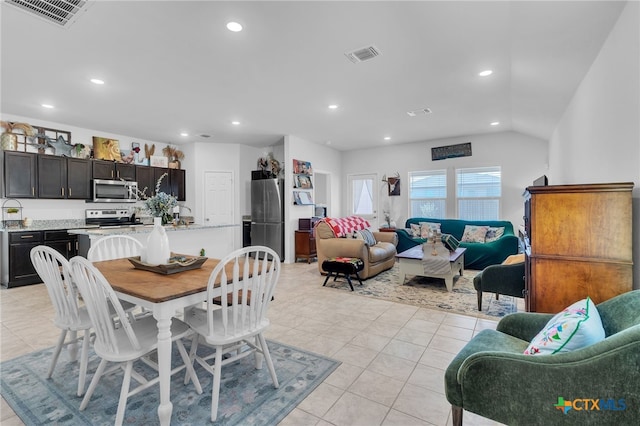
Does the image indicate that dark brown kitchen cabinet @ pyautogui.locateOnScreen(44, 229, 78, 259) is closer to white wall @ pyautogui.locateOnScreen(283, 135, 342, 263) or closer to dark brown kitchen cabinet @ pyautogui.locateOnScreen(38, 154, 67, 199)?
dark brown kitchen cabinet @ pyautogui.locateOnScreen(38, 154, 67, 199)

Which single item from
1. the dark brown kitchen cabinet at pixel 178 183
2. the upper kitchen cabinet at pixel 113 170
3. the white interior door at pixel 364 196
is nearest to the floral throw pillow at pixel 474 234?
the white interior door at pixel 364 196

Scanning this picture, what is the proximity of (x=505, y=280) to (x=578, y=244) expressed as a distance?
125 cm

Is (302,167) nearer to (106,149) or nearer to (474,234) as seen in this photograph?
(474,234)

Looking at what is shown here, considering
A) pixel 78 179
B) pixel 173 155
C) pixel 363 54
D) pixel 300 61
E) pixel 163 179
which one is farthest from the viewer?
pixel 173 155

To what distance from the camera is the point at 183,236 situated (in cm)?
431

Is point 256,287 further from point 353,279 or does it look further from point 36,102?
point 36,102

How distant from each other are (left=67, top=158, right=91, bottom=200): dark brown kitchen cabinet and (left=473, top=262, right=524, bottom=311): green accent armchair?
252 inches

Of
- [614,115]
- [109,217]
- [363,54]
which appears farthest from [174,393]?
[109,217]

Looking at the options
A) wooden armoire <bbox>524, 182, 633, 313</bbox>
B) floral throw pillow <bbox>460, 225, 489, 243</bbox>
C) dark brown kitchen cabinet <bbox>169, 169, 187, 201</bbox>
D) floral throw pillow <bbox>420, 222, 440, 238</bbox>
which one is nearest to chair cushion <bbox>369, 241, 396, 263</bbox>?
floral throw pillow <bbox>420, 222, 440, 238</bbox>

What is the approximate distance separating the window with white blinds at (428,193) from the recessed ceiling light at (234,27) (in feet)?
18.0

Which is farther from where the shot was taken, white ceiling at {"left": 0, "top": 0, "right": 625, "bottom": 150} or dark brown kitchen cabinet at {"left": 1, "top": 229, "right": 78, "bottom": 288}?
dark brown kitchen cabinet at {"left": 1, "top": 229, "right": 78, "bottom": 288}

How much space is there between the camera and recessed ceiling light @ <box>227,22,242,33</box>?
238 centimetres

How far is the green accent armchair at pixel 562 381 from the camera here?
3.31ft

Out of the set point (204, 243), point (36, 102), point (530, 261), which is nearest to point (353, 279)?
point (204, 243)
